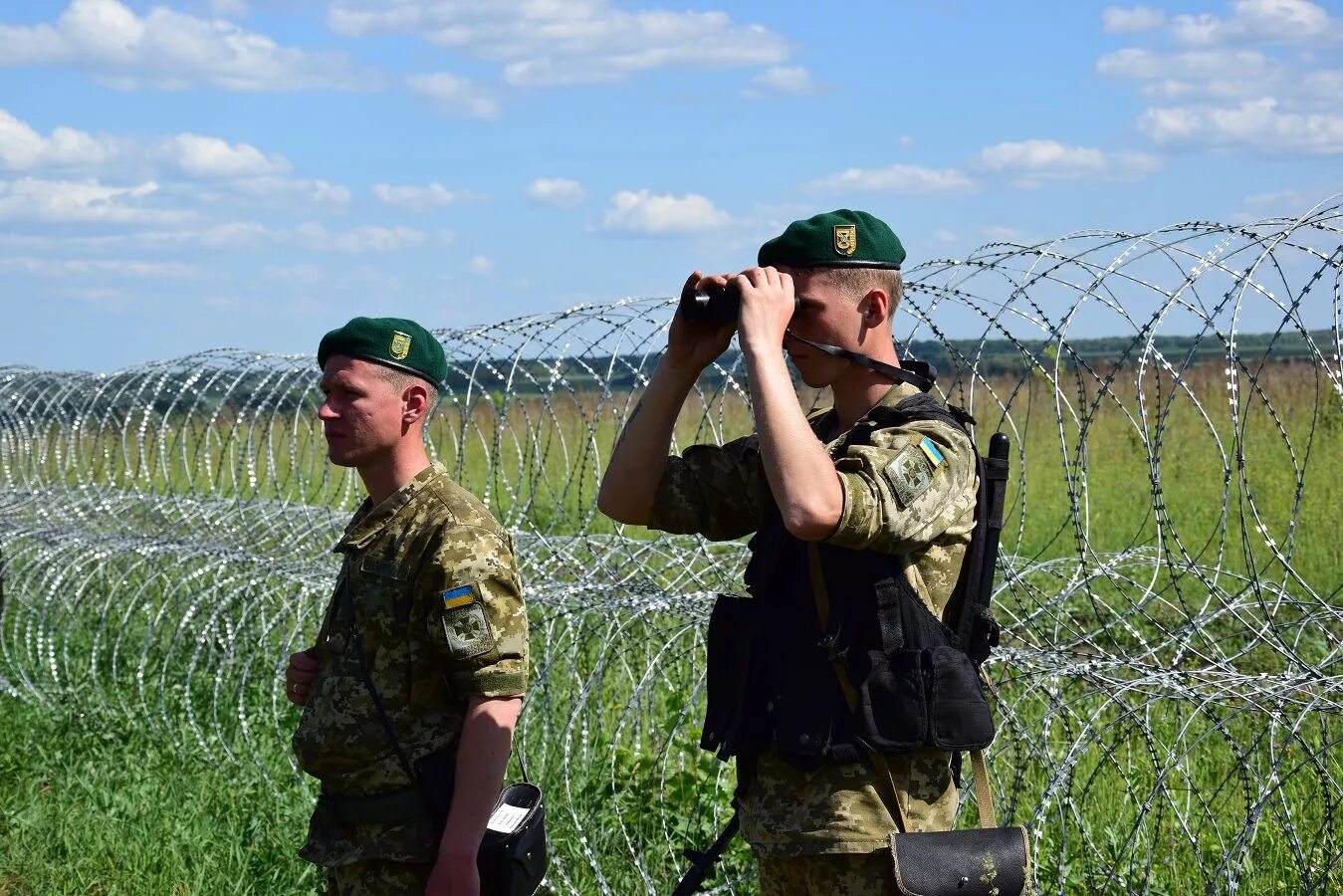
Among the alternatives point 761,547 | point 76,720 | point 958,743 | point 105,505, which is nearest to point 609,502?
point 761,547

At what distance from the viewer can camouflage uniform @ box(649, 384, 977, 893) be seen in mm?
2531

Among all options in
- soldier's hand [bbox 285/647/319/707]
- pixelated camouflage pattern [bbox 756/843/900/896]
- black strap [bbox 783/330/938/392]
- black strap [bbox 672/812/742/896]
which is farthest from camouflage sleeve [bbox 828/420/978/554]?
soldier's hand [bbox 285/647/319/707]

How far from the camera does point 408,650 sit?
3049 millimetres

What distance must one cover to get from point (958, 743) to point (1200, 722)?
15.4 ft

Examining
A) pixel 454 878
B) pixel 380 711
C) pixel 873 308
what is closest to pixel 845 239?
pixel 873 308

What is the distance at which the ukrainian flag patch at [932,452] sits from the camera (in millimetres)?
2598

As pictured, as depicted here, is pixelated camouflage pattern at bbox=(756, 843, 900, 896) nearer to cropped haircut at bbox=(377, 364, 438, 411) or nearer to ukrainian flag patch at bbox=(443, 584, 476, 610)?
ukrainian flag patch at bbox=(443, 584, 476, 610)

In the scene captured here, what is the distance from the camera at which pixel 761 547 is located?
285cm

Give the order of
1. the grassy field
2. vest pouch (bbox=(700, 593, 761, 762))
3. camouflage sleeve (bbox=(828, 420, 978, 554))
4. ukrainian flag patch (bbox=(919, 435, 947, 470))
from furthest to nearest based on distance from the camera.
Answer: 1. the grassy field
2. vest pouch (bbox=(700, 593, 761, 762))
3. ukrainian flag patch (bbox=(919, 435, 947, 470))
4. camouflage sleeve (bbox=(828, 420, 978, 554))

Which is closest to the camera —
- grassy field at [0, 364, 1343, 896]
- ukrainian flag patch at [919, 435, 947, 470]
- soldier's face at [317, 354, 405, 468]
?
ukrainian flag patch at [919, 435, 947, 470]

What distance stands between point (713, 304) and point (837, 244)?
0.25m

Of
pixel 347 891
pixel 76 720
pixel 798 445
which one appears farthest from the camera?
pixel 76 720

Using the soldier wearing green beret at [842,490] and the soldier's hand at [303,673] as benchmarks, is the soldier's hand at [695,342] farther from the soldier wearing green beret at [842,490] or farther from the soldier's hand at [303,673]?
the soldier's hand at [303,673]

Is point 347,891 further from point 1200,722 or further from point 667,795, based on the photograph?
point 1200,722
